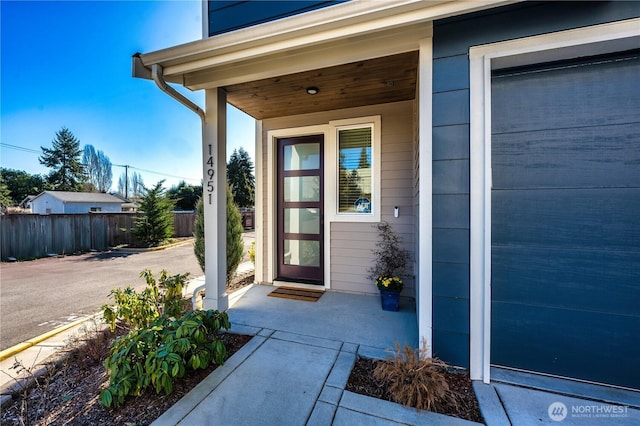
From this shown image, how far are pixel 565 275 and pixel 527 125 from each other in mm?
1115

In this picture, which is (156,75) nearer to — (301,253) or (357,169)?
(357,169)

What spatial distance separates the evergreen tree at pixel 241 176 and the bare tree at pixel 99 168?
24.1 m

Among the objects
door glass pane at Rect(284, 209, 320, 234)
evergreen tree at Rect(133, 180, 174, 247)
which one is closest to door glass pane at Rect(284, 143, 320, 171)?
door glass pane at Rect(284, 209, 320, 234)

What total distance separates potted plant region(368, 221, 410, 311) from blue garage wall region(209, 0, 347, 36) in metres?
2.57

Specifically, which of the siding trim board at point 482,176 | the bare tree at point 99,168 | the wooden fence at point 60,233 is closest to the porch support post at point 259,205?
the siding trim board at point 482,176

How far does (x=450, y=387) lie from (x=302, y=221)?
276cm

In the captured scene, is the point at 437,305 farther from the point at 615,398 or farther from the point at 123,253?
the point at 123,253

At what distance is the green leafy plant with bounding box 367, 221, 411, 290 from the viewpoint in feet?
10.8

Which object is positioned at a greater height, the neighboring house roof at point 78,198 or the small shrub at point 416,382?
the neighboring house roof at point 78,198

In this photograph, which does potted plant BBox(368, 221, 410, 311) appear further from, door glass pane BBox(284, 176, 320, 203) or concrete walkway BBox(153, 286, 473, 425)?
door glass pane BBox(284, 176, 320, 203)

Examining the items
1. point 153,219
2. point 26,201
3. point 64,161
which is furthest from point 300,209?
point 64,161

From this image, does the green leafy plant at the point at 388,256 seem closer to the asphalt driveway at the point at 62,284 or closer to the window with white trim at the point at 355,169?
the window with white trim at the point at 355,169

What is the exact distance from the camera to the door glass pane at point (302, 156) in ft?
12.7

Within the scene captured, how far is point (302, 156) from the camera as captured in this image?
3.96m
